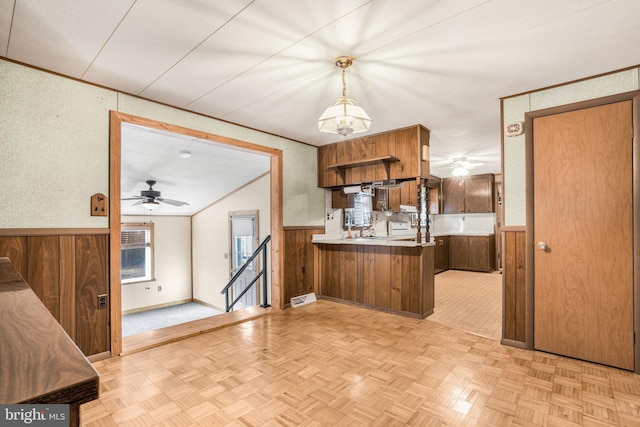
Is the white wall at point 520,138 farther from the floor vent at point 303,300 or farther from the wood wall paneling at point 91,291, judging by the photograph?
the wood wall paneling at point 91,291

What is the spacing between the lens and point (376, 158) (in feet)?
13.1

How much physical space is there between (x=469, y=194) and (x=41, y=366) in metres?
8.06

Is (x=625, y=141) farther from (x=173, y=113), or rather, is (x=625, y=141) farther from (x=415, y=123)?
(x=173, y=113)

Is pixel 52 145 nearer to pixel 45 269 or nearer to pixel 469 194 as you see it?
pixel 45 269

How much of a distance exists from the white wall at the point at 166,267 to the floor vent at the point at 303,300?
4.56 meters

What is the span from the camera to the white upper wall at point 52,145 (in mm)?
2252

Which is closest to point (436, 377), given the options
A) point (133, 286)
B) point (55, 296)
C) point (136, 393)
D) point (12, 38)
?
point (136, 393)

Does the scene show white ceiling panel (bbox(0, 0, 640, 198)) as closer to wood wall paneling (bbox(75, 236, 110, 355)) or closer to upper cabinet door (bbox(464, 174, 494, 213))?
wood wall paneling (bbox(75, 236, 110, 355))

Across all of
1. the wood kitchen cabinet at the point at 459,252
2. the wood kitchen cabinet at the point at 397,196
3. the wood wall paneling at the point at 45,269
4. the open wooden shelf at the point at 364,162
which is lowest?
the wood kitchen cabinet at the point at 459,252

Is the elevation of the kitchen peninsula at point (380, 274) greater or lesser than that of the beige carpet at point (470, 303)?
greater

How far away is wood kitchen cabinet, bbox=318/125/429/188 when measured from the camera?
384 centimetres

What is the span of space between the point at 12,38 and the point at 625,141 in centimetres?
434

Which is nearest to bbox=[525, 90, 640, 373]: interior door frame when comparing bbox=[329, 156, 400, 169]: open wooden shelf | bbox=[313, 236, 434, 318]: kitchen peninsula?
bbox=[313, 236, 434, 318]: kitchen peninsula

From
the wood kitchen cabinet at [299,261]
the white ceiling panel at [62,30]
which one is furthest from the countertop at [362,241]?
the white ceiling panel at [62,30]
